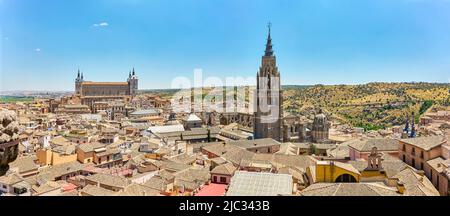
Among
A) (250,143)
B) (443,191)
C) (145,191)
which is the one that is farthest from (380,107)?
(145,191)

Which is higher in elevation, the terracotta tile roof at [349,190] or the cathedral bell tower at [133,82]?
the cathedral bell tower at [133,82]

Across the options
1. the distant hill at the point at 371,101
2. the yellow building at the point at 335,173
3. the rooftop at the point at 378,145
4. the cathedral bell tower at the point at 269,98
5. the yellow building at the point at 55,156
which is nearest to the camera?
the yellow building at the point at 335,173

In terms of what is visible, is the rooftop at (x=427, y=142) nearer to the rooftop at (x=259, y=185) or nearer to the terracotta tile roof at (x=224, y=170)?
the rooftop at (x=259, y=185)

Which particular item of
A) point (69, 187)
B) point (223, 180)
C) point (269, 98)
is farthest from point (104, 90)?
point (223, 180)

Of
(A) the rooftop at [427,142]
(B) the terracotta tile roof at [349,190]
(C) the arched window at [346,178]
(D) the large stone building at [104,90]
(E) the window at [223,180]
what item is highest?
(D) the large stone building at [104,90]

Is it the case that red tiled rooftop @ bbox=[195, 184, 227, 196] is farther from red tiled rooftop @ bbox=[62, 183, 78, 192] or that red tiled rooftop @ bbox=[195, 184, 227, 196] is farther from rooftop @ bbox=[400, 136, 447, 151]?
rooftop @ bbox=[400, 136, 447, 151]

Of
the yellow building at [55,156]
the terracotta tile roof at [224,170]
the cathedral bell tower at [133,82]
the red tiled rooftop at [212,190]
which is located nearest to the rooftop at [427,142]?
the terracotta tile roof at [224,170]

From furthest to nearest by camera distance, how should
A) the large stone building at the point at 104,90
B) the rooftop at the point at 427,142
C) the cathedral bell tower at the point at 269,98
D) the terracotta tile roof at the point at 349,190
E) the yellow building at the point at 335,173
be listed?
the large stone building at the point at 104,90 → the cathedral bell tower at the point at 269,98 → the rooftop at the point at 427,142 → the yellow building at the point at 335,173 → the terracotta tile roof at the point at 349,190

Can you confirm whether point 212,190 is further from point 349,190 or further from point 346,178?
point 349,190
